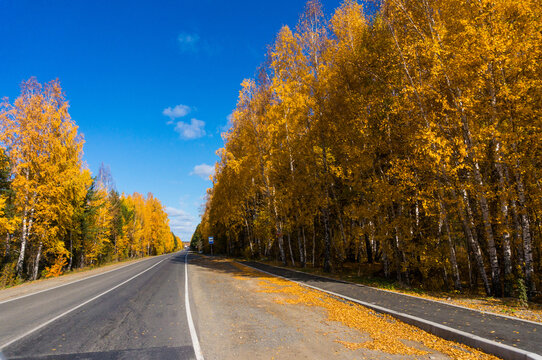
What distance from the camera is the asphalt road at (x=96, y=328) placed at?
478cm

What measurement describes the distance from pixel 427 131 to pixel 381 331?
20.1 ft

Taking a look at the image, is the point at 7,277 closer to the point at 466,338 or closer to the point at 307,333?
the point at 307,333

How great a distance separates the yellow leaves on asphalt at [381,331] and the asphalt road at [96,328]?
11.4ft

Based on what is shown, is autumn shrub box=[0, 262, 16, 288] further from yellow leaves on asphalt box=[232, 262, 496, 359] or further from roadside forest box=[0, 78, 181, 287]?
yellow leaves on asphalt box=[232, 262, 496, 359]

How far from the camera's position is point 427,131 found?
27.9 feet

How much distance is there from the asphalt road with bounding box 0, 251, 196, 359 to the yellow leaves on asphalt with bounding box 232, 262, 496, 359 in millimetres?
3480

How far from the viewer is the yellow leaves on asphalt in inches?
189

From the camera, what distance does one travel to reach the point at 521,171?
8078mm

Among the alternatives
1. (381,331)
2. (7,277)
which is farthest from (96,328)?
(7,277)

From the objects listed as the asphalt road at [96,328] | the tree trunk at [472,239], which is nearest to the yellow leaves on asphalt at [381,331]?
the asphalt road at [96,328]

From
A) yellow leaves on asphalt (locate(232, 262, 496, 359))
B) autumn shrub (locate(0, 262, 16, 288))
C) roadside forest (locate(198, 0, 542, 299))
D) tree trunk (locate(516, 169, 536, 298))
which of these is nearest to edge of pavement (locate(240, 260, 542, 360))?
yellow leaves on asphalt (locate(232, 262, 496, 359))

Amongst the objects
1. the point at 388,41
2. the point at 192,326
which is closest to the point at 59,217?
the point at 192,326

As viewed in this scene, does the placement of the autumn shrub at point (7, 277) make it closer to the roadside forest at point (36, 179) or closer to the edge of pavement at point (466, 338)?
the roadside forest at point (36, 179)

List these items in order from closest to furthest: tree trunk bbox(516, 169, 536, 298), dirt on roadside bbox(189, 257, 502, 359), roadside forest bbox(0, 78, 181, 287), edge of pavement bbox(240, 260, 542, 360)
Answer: edge of pavement bbox(240, 260, 542, 360) < dirt on roadside bbox(189, 257, 502, 359) < tree trunk bbox(516, 169, 536, 298) < roadside forest bbox(0, 78, 181, 287)
